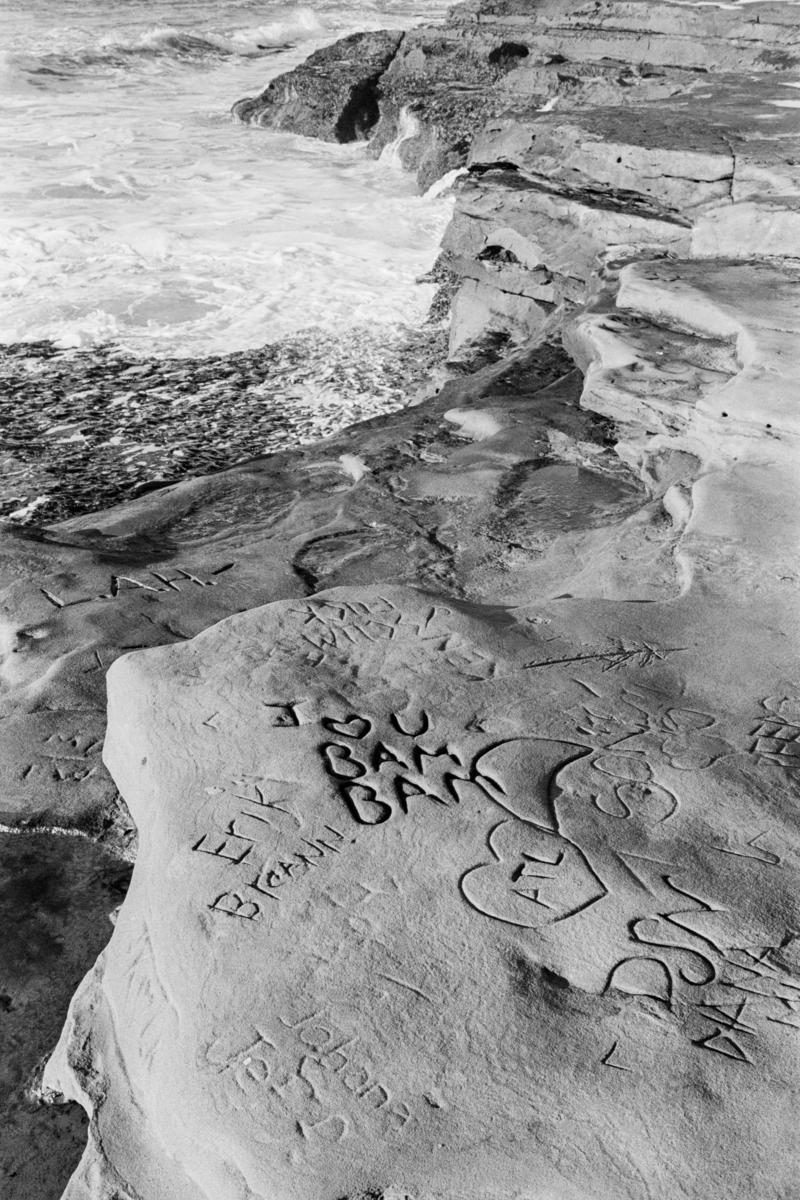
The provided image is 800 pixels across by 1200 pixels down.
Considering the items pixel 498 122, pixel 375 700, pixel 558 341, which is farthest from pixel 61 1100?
pixel 498 122

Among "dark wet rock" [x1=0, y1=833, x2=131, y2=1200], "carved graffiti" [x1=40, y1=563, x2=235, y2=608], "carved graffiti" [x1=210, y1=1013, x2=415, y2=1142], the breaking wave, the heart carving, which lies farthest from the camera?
the breaking wave

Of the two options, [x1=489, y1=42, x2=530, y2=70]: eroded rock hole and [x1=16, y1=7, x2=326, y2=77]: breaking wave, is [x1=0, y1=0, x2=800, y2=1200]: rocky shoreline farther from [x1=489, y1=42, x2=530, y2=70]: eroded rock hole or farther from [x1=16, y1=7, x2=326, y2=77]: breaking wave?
[x1=16, y1=7, x2=326, y2=77]: breaking wave

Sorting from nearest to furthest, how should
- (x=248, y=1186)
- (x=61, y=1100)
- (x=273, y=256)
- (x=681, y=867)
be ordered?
(x=248, y=1186) → (x=681, y=867) → (x=61, y=1100) → (x=273, y=256)

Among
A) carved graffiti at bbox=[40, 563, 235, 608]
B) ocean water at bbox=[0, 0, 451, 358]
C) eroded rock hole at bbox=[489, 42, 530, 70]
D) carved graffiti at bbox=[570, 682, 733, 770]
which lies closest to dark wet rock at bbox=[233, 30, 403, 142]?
ocean water at bbox=[0, 0, 451, 358]

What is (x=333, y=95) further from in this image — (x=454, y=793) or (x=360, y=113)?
(x=454, y=793)

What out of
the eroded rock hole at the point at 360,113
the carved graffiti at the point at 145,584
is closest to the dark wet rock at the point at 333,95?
the eroded rock hole at the point at 360,113

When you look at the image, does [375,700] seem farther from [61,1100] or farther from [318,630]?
[61,1100]

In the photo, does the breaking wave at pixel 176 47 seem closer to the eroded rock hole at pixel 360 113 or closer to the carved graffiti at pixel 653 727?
the eroded rock hole at pixel 360 113
